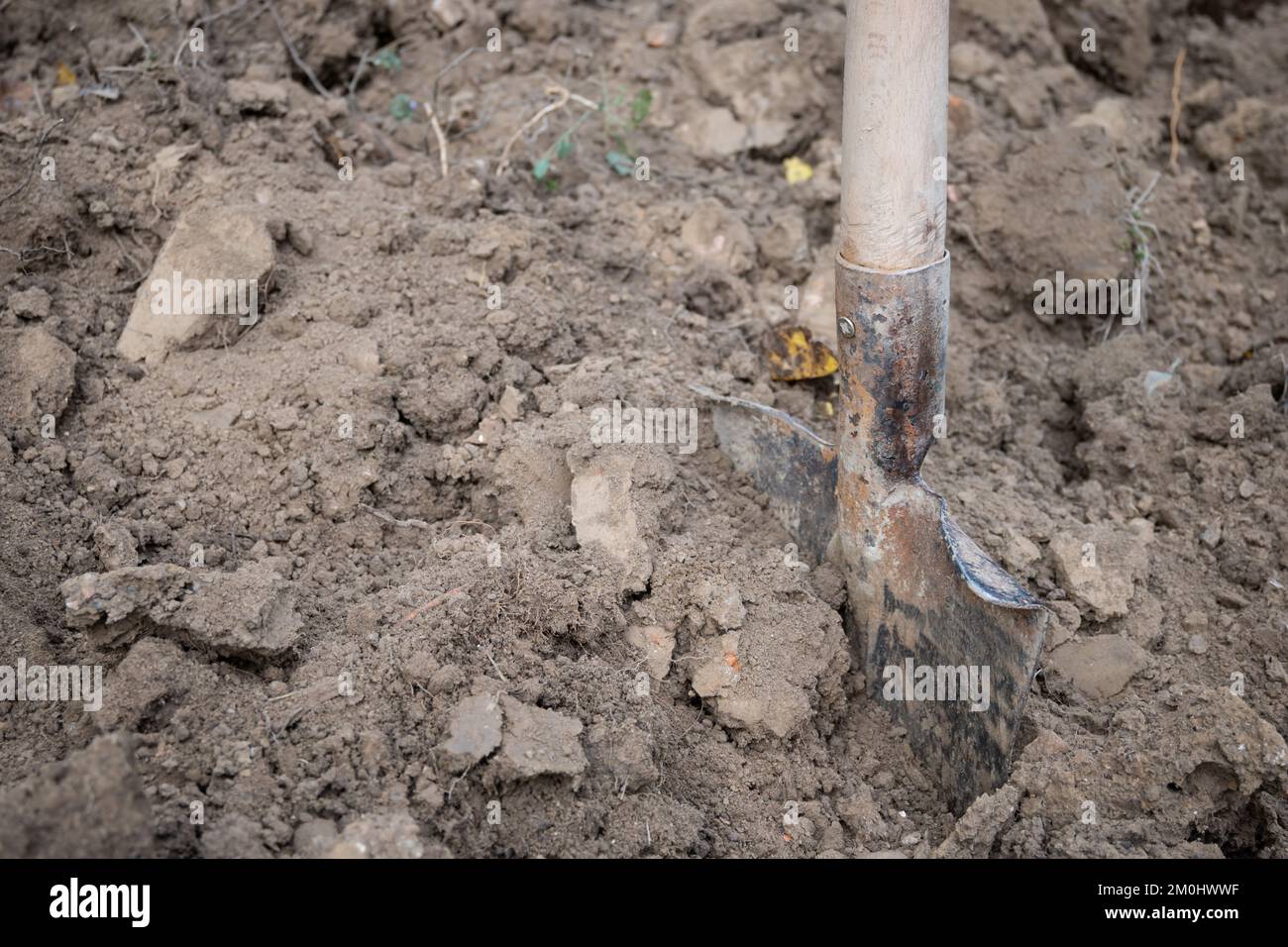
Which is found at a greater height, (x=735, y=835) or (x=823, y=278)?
(x=823, y=278)

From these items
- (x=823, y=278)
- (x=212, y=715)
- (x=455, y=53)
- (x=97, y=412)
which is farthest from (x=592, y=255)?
(x=212, y=715)

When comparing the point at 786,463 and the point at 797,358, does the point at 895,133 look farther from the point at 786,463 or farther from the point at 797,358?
the point at 797,358

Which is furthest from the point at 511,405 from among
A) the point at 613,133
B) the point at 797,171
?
the point at 797,171

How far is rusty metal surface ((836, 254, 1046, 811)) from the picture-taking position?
2.69 meters

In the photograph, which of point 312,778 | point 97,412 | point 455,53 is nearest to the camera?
point 312,778

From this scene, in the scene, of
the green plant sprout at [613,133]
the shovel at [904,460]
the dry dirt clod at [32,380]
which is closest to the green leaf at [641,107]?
the green plant sprout at [613,133]

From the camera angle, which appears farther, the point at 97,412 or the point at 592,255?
the point at 592,255

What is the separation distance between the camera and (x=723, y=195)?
4023 mm

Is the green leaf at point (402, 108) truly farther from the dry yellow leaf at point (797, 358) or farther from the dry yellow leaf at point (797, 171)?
the dry yellow leaf at point (797, 358)

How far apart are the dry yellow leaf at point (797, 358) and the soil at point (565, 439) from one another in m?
0.05

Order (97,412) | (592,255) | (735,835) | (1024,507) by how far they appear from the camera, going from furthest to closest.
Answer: (592,255) → (1024,507) → (97,412) → (735,835)

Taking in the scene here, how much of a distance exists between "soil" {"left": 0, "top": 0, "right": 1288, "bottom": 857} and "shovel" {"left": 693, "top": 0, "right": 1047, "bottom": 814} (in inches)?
4.6

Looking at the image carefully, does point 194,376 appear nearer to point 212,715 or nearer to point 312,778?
point 212,715

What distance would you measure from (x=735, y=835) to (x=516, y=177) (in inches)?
92.1
